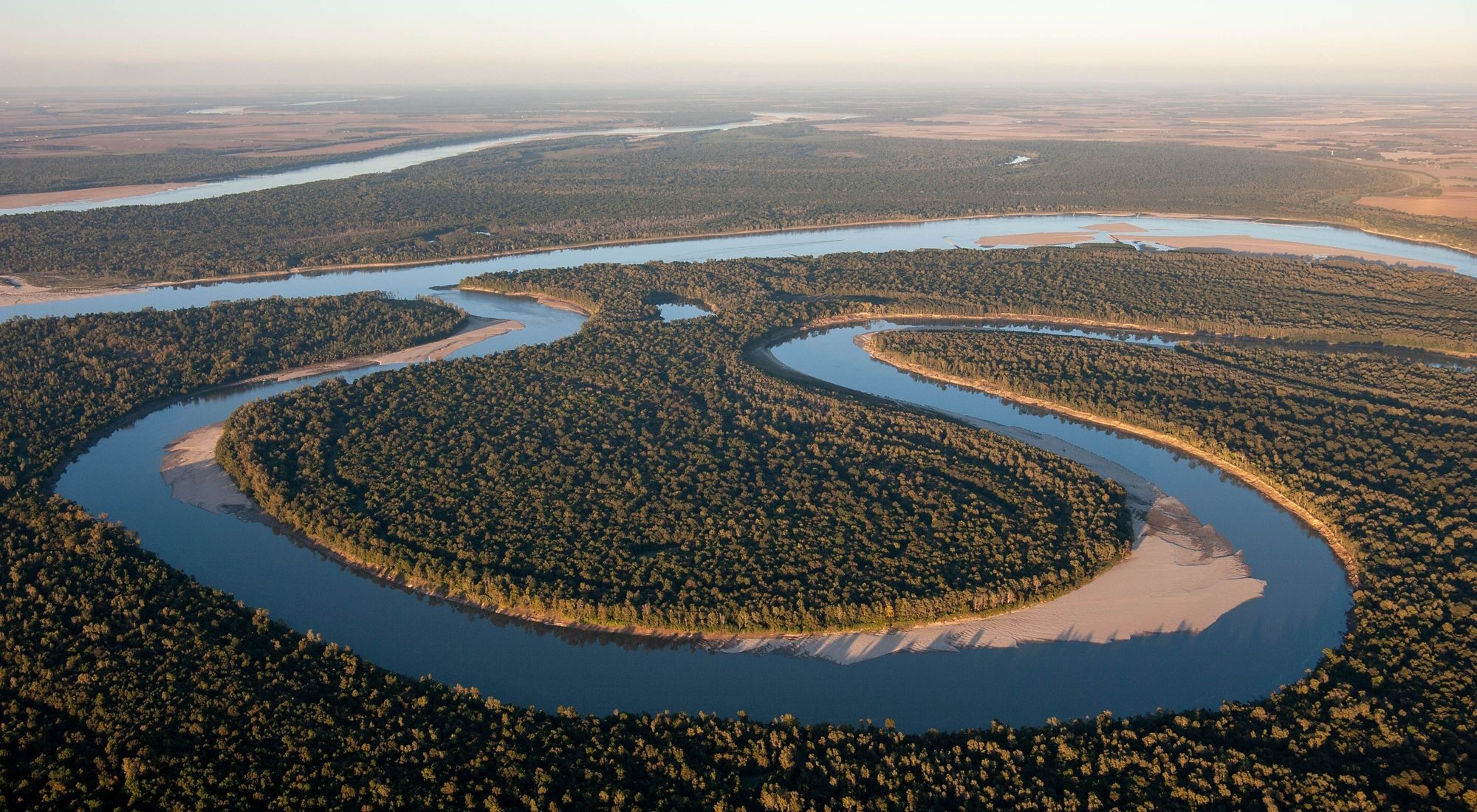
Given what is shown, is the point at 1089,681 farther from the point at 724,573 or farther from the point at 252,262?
the point at 252,262

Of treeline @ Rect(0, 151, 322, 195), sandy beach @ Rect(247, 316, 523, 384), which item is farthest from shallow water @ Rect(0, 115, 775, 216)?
sandy beach @ Rect(247, 316, 523, 384)

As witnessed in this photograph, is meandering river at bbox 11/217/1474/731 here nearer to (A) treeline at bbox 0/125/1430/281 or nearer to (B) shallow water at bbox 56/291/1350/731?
(B) shallow water at bbox 56/291/1350/731

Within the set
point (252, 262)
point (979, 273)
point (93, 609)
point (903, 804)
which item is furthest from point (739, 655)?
point (252, 262)

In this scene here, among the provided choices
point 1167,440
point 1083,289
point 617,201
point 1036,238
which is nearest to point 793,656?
point 1167,440

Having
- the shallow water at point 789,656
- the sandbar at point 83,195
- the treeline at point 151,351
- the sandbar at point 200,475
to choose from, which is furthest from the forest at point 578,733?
the sandbar at point 83,195

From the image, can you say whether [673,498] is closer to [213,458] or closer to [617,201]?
[213,458]

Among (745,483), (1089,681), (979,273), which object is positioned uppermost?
(979,273)

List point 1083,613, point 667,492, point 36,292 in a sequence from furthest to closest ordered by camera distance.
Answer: point 36,292, point 667,492, point 1083,613
